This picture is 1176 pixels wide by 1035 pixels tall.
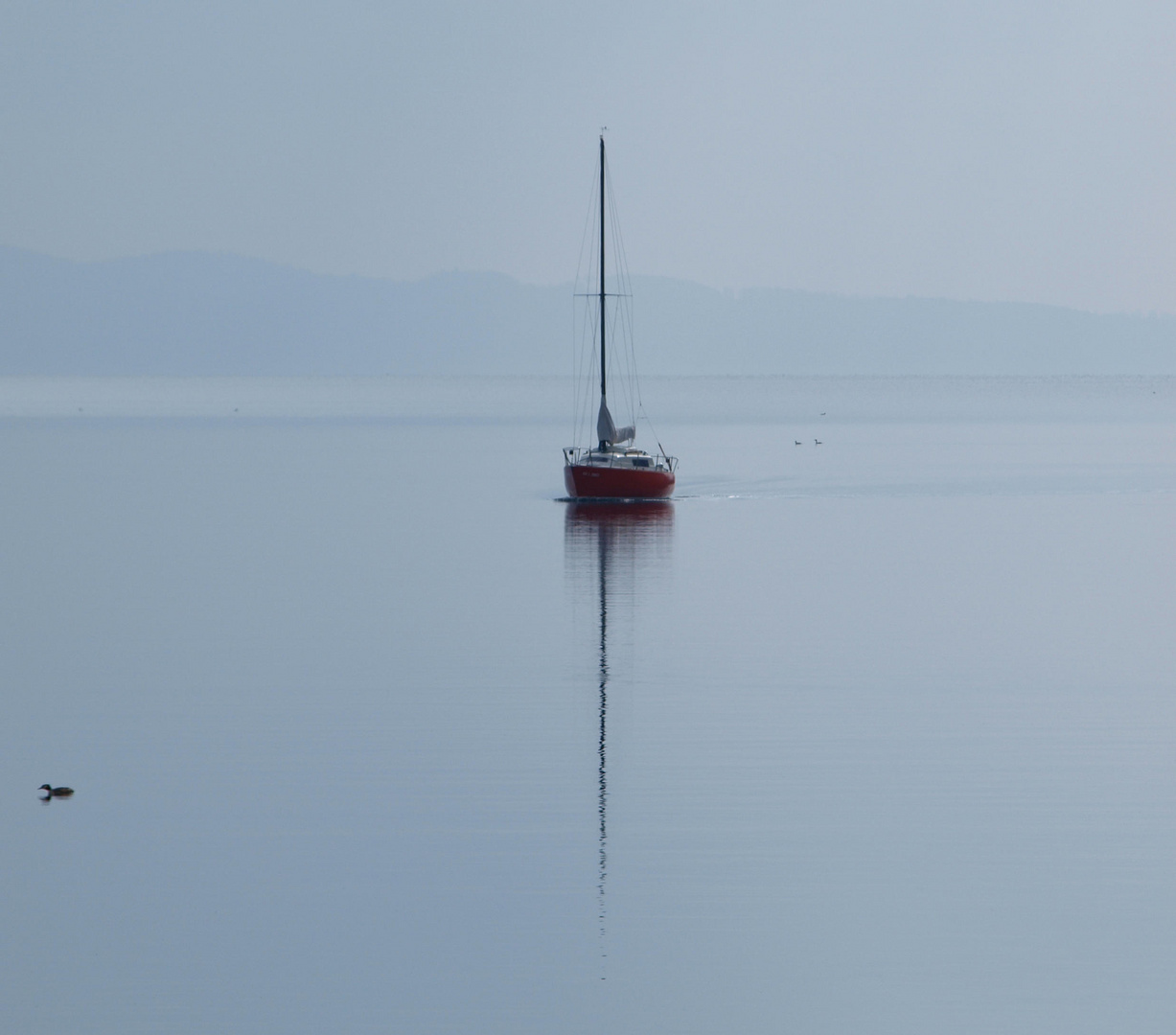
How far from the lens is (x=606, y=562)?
45625 millimetres

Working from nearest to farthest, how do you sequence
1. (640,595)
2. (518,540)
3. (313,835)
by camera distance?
(313,835), (640,595), (518,540)

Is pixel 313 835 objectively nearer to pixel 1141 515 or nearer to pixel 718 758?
pixel 718 758

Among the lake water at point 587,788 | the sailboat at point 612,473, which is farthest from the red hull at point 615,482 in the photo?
the lake water at point 587,788

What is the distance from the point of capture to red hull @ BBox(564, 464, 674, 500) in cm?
6125

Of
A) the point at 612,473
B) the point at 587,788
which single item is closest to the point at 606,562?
the point at 612,473

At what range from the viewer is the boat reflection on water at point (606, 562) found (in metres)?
21.4

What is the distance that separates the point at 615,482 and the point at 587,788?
134ft

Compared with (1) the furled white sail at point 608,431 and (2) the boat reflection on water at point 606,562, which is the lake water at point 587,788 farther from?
(1) the furled white sail at point 608,431

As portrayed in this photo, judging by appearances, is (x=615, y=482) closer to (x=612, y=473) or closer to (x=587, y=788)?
(x=612, y=473)

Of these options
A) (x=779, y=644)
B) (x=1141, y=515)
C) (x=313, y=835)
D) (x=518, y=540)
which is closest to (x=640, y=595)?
(x=779, y=644)

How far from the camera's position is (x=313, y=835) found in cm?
1892

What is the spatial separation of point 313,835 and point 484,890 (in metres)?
2.77

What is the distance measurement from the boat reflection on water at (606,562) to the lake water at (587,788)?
0.14m

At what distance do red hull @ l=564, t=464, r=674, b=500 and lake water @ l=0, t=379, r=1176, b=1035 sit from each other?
1206 cm
